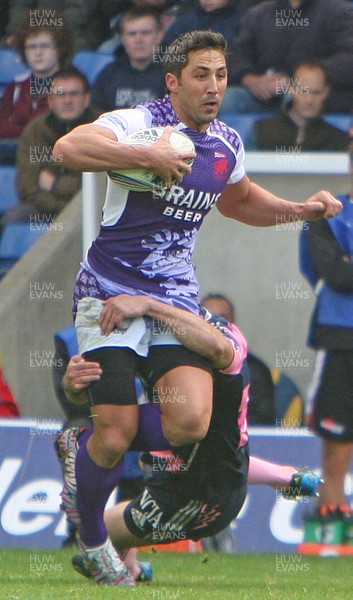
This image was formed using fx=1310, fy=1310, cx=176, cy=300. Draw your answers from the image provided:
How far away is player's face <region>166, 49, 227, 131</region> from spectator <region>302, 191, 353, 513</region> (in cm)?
196

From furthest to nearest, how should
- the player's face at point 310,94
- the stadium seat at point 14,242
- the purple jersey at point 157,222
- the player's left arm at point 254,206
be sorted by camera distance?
the stadium seat at point 14,242 → the player's face at point 310,94 → the player's left arm at point 254,206 → the purple jersey at point 157,222

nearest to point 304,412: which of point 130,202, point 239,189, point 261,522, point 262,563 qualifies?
point 261,522

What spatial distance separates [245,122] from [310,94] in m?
0.49

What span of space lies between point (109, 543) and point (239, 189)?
5.26 feet

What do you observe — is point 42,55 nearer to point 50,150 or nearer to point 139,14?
point 139,14

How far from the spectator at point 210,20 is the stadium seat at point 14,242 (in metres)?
1.57

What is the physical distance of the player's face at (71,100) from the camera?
839 centimetres

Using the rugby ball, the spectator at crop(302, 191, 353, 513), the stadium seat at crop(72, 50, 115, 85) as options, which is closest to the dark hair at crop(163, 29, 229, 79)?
the rugby ball

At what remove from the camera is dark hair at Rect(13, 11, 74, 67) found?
9016mm

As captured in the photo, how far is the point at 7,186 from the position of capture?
→ 30.5 feet

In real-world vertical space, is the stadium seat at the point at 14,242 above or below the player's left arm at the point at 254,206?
below

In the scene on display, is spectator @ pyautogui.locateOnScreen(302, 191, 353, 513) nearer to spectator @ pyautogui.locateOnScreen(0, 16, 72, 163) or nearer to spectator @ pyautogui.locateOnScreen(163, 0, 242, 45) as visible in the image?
spectator @ pyautogui.locateOnScreen(163, 0, 242, 45)

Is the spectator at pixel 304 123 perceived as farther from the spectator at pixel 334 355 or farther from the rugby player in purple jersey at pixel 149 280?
the rugby player in purple jersey at pixel 149 280

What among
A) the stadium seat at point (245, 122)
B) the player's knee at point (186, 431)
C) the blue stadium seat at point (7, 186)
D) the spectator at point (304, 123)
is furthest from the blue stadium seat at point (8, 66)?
the player's knee at point (186, 431)
